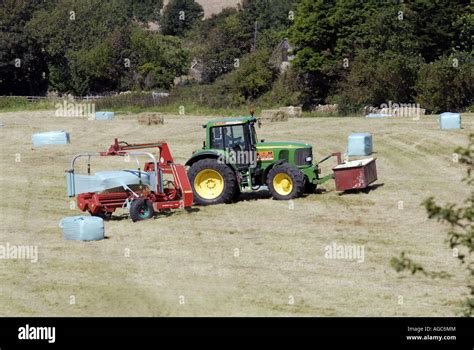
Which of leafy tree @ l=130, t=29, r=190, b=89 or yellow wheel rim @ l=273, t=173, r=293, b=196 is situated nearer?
yellow wheel rim @ l=273, t=173, r=293, b=196

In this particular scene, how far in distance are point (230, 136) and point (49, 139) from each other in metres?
15.9

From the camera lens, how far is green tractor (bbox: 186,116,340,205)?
78.3 feet

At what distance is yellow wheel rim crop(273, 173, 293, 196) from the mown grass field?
1.02 feet

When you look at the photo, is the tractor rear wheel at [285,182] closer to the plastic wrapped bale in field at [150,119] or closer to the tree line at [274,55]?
the plastic wrapped bale in field at [150,119]

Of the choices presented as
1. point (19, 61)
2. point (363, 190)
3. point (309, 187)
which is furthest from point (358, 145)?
point (19, 61)

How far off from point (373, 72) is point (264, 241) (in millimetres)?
39874

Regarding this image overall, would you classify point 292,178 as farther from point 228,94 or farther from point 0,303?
point 228,94

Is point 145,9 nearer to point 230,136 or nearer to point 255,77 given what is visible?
point 255,77

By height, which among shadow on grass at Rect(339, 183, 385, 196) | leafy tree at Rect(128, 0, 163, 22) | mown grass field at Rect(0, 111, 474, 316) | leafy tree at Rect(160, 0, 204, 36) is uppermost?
leafy tree at Rect(128, 0, 163, 22)

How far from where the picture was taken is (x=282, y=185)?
24422 millimetres

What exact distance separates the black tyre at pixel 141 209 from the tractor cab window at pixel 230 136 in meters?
2.54

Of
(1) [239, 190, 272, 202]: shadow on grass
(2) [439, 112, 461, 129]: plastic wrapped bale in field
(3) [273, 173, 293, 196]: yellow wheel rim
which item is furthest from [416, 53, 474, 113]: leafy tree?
(3) [273, 173, 293, 196]: yellow wheel rim

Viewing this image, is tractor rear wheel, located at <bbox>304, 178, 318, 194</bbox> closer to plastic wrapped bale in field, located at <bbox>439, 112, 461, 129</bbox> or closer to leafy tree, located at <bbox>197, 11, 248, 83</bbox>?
plastic wrapped bale in field, located at <bbox>439, 112, 461, 129</bbox>

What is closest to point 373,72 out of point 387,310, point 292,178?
point 292,178
